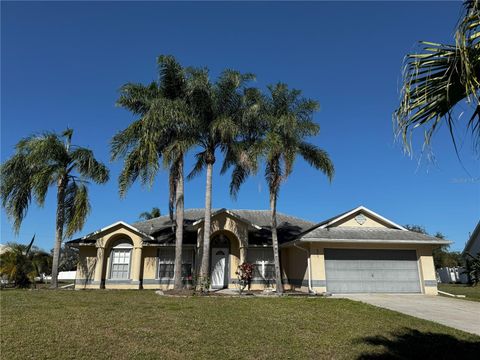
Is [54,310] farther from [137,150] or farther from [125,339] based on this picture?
[137,150]

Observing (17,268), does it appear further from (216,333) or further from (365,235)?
(365,235)

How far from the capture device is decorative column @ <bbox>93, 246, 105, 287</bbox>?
20984mm

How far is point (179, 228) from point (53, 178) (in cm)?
788

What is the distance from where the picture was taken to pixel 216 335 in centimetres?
790

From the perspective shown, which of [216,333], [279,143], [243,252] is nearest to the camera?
[216,333]

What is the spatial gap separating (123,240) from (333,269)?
1265 centimetres

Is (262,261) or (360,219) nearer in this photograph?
(360,219)

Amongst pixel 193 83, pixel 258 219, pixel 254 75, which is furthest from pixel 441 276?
pixel 193 83

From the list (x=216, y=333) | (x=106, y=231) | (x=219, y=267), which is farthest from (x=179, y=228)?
(x=216, y=333)

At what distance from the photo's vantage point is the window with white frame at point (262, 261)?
71.5 ft

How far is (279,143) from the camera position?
1700 cm

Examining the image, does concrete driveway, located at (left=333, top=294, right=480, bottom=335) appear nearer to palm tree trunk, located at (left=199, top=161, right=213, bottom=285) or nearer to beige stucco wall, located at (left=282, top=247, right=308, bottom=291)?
beige stucco wall, located at (left=282, top=247, right=308, bottom=291)

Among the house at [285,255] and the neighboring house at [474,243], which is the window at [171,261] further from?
the neighboring house at [474,243]

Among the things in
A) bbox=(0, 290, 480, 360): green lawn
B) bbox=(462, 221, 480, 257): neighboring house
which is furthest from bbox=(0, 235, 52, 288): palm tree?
bbox=(462, 221, 480, 257): neighboring house
